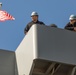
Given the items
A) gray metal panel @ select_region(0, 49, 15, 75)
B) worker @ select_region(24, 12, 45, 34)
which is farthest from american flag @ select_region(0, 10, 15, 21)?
gray metal panel @ select_region(0, 49, 15, 75)

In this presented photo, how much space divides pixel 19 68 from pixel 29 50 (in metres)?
0.79

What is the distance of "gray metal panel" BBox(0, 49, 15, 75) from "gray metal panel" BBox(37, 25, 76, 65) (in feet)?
4.17

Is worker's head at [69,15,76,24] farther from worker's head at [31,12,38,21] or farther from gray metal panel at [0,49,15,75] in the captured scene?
gray metal panel at [0,49,15,75]

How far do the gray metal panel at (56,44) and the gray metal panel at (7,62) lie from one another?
1.27m

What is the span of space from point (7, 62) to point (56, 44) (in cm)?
153

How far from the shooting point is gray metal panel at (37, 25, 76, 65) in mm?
11219

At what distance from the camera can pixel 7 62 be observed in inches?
473

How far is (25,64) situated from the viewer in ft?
37.9

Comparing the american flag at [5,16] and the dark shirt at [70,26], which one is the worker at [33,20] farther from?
the american flag at [5,16]

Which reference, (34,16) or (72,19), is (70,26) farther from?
(34,16)

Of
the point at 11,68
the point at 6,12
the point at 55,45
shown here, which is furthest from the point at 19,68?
the point at 6,12

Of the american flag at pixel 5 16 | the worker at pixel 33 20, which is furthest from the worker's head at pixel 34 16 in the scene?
the american flag at pixel 5 16

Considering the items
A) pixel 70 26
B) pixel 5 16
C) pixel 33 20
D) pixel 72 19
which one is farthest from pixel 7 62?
pixel 5 16

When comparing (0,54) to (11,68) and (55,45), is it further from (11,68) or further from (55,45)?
(55,45)
